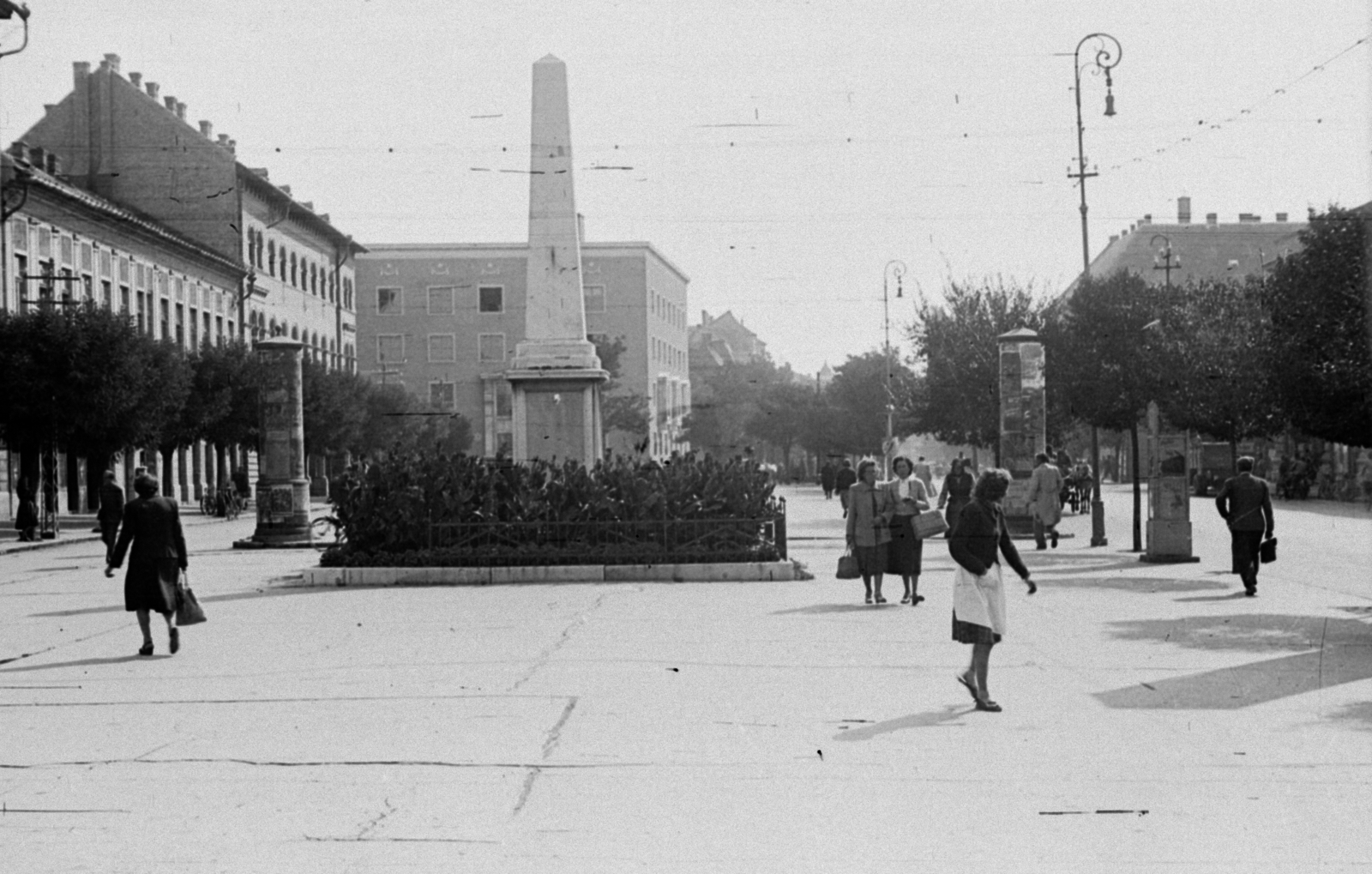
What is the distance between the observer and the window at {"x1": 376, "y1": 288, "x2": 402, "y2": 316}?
103938mm

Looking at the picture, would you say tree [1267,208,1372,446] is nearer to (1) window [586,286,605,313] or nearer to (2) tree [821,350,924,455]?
(2) tree [821,350,924,455]

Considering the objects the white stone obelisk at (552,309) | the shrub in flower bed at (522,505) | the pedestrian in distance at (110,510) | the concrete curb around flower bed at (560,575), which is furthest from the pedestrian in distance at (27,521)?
the concrete curb around flower bed at (560,575)

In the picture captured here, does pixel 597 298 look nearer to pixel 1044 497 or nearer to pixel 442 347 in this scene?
pixel 442 347

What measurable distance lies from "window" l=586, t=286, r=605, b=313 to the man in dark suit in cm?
8568

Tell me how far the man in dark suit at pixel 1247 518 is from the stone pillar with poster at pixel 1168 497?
15.4ft

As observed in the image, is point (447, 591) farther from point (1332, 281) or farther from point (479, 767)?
point (479, 767)

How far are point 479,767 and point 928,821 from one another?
93.1 inches

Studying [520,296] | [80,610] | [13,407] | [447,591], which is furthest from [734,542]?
[520,296]

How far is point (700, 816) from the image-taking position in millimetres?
7230

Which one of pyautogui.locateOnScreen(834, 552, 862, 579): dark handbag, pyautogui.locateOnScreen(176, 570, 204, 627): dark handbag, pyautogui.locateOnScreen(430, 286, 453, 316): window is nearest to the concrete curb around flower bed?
pyautogui.locateOnScreen(834, 552, 862, 579): dark handbag

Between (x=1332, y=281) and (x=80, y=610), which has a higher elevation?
(x=1332, y=281)

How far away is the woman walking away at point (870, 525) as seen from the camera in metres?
18.1

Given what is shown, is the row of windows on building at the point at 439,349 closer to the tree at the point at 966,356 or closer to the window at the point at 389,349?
the window at the point at 389,349

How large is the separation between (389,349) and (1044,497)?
265 feet
